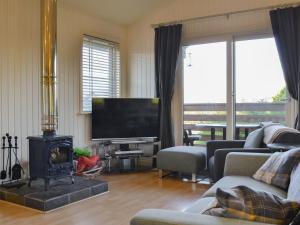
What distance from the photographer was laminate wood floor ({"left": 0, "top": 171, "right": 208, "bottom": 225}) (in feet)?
10.1

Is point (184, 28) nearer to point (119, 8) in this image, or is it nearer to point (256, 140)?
point (119, 8)

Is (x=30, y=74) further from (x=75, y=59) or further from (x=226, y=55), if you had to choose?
(x=226, y=55)

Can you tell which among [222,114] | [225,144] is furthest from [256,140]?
[222,114]

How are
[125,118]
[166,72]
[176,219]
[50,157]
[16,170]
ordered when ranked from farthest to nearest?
[166,72] → [125,118] → [16,170] → [50,157] → [176,219]

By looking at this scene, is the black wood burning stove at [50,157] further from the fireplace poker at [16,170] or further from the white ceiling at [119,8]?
the white ceiling at [119,8]

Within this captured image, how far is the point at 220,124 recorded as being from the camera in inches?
205

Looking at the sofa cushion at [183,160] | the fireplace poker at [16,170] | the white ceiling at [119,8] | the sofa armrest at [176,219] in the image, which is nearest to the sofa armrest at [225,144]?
the sofa cushion at [183,160]

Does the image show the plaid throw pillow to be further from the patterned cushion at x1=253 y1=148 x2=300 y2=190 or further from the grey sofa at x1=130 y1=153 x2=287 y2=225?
the patterned cushion at x1=253 y1=148 x2=300 y2=190

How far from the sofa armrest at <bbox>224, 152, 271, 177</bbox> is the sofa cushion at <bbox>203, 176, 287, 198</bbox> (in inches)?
4.6

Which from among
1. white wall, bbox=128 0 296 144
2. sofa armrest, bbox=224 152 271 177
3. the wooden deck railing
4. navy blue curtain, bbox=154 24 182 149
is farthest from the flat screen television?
sofa armrest, bbox=224 152 271 177

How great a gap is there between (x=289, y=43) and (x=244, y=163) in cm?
233

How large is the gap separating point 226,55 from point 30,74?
9.84ft

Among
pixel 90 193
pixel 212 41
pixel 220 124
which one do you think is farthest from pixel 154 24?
pixel 90 193

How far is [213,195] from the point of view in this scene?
2352mm
